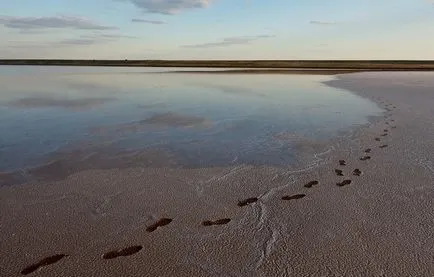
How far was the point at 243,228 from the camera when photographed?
4.40 m

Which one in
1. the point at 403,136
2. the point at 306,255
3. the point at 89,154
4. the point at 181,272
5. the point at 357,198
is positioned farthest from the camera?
the point at 403,136

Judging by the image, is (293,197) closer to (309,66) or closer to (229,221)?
(229,221)

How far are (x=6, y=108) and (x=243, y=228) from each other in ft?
45.3

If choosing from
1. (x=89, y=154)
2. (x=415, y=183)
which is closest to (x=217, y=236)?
(x=415, y=183)

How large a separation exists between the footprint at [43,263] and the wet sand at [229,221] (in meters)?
0.02

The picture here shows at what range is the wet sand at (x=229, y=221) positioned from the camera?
143 inches

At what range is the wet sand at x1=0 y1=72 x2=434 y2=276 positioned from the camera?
→ 3.64m

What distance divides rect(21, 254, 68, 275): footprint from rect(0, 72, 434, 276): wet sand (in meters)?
0.02

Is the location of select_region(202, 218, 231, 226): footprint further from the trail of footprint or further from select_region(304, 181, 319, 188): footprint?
select_region(304, 181, 319, 188): footprint

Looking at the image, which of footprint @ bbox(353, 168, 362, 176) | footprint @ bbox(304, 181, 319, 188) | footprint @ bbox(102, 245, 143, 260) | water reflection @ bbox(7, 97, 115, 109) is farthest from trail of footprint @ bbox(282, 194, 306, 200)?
water reflection @ bbox(7, 97, 115, 109)

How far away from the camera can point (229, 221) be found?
15.1 ft

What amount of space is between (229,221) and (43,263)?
2.10m

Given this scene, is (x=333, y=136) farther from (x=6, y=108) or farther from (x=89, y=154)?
(x=6, y=108)

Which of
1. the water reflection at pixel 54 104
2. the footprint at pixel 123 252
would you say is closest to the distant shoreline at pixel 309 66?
the water reflection at pixel 54 104
